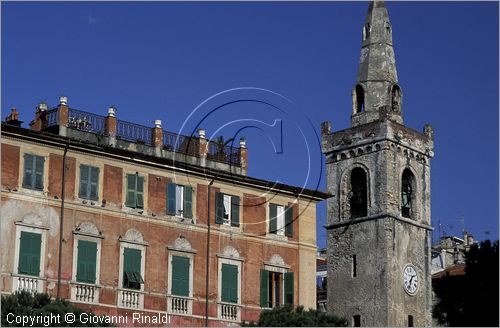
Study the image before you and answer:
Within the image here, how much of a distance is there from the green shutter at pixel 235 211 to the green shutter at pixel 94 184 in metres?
6.19

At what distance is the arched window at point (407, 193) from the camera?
63.2 meters

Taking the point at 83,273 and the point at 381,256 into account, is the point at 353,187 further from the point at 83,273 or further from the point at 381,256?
the point at 83,273

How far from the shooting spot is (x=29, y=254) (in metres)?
39.7

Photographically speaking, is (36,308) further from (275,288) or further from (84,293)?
(275,288)

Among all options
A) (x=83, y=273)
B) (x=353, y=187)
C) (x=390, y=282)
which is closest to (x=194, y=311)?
(x=83, y=273)

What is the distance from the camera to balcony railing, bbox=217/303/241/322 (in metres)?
44.4

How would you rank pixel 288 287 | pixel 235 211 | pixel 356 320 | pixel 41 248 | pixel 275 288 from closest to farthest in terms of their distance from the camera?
1. pixel 41 248
2. pixel 235 211
3. pixel 275 288
4. pixel 288 287
5. pixel 356 320

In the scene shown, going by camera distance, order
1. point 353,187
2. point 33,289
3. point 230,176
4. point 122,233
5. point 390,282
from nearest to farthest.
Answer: point 33,289 < point 122,233 < point 230,176 < point 390,282 < point 353,187

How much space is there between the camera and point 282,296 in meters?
46.5

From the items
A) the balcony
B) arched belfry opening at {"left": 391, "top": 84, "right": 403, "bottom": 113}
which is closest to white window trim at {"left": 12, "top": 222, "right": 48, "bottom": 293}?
the balcony

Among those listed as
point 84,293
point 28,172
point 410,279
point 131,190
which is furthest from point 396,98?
point 28,172

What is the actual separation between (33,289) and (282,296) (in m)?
11.1

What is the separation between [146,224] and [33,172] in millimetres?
4902
